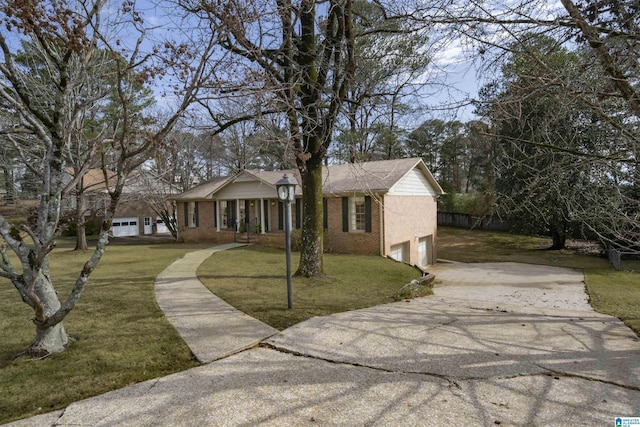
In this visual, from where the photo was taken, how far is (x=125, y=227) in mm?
32062

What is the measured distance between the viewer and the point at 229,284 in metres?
9.62

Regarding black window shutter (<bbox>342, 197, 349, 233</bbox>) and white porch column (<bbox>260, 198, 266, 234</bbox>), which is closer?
black window shutter (<bbox>342, 197, 349, 233</bbox>)

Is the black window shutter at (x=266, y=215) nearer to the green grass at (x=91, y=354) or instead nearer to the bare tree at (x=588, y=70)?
the green grass at (x=91, y=354)

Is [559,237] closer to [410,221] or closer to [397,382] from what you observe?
[410,221]

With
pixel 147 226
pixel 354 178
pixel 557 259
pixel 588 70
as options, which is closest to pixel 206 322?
pixel 588 70

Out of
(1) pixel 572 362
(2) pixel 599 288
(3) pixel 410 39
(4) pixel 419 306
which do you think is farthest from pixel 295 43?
(2) pixel 599 288

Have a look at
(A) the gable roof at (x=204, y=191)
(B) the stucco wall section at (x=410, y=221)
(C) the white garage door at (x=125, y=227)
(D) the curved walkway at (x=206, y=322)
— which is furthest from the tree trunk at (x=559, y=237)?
(C) the white garage door at (x=125, y=227)

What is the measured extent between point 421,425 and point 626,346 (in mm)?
3649

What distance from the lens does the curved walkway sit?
489 cm

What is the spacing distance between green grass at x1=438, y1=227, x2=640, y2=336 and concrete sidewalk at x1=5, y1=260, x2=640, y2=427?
2.25 meters

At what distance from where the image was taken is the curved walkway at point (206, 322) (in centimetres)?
489

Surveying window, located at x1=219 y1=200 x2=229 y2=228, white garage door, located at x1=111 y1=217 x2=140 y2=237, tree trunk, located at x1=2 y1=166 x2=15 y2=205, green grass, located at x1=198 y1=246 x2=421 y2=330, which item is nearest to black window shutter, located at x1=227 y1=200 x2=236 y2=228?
window, located at x1=219 y1=200 x2=229 y2=228

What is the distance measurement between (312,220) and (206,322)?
4.65 meters

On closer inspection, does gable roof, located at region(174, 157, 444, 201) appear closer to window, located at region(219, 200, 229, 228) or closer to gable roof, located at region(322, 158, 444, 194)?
gable roof, located at region(322, 158, 444, 194)
